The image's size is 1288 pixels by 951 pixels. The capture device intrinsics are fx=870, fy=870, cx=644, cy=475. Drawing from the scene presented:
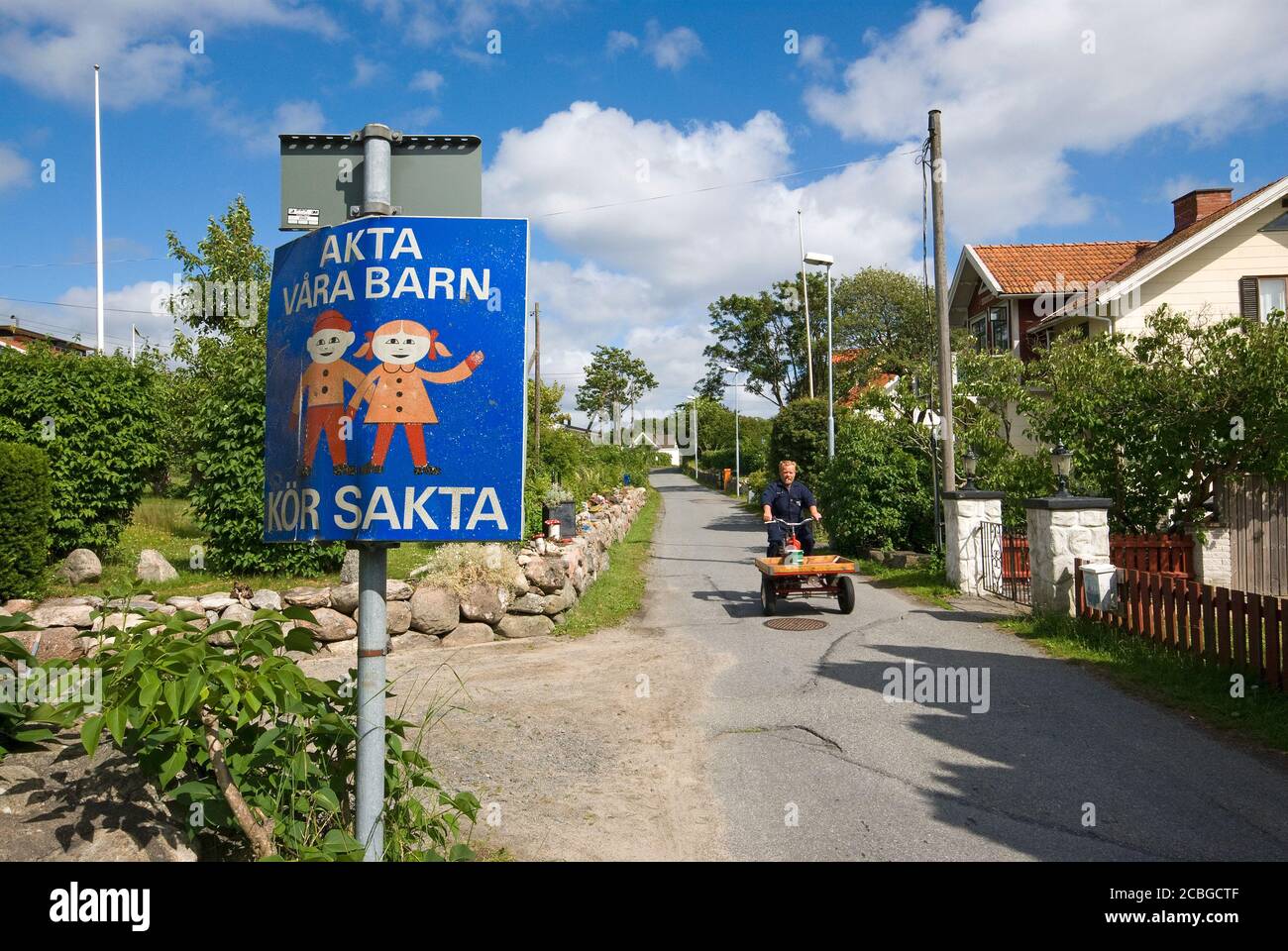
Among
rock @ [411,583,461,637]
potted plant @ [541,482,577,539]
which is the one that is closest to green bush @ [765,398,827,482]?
potted plant @ [541,482,577,539]

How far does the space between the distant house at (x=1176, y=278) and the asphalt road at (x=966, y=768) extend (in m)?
11.9

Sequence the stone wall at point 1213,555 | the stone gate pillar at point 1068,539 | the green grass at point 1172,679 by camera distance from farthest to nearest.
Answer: the stone wall at point 1213,555 < the stone gate pillar at point 1068,539 < the green grass at point 1172,679

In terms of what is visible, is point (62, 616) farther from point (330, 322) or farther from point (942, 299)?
point (942, 299)

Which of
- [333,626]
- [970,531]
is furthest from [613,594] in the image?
[970,531]

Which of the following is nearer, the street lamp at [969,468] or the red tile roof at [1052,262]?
the street lamp at [969,468]

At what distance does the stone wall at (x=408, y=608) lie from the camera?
8.03 meters

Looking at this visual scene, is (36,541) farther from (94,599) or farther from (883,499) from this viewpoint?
(883,499)

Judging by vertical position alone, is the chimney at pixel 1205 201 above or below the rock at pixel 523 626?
above

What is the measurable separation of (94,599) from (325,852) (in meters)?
7.14

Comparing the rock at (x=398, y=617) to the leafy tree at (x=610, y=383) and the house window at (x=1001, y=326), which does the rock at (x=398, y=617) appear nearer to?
the house window at (x=1001, y=326)

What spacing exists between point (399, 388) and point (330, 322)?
0.36m

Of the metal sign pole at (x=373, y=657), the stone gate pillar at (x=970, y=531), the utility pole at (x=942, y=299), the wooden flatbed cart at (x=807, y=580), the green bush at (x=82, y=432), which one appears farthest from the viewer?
the utility pole at (x=942, y=299)

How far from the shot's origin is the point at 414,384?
295 centimetres

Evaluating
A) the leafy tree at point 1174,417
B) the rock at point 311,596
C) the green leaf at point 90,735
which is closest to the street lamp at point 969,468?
the leafy tree at point 1174,417
